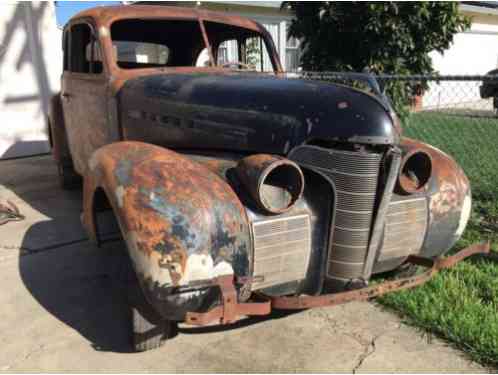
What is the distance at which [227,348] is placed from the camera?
252cm

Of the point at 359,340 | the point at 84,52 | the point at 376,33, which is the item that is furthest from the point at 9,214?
the point at 376,33

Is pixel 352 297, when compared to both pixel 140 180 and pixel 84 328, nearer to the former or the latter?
pixel 140 180

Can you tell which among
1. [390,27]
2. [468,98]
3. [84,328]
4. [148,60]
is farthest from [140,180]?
[468,98]

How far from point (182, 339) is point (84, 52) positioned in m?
2.71

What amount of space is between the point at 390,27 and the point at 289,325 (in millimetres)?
4366

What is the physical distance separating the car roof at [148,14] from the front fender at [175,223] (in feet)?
5.84

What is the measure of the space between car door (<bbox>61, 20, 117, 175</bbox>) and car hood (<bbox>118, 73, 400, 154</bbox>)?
1.36 ft

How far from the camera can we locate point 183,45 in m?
4.17

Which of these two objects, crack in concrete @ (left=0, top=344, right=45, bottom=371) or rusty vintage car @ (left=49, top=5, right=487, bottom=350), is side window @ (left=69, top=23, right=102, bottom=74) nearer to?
rusty vintage car @ (left=49, top=5, right=487, bottom=350)

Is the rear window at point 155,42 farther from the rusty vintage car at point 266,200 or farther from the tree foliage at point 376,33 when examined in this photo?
the tree foliage at point 376,33

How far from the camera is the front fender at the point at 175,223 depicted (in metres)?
2.01

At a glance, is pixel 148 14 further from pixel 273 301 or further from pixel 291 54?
pixel 291 54

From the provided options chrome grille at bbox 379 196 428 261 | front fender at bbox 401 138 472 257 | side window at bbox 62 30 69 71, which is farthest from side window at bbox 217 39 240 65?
chrome grille at bbox 379 196 428 261

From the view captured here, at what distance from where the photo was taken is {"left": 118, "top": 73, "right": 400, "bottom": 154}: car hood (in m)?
2.24
